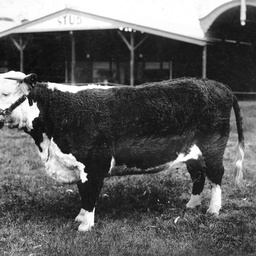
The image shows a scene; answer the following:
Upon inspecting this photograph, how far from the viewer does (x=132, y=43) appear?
1764cm

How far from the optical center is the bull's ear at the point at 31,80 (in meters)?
4.67

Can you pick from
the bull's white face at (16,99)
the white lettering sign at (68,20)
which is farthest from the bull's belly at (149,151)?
the white lettering sign at (68,20)

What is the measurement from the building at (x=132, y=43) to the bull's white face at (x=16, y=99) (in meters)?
11.6

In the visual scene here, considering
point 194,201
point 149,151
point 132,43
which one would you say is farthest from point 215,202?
point 132,43

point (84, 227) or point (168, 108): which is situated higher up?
point (168, 108)

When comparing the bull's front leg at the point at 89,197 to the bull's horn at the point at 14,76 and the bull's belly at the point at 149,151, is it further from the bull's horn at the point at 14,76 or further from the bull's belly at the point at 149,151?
the bull's horn at the point at 14,76

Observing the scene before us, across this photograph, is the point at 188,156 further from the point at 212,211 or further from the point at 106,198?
the point at 106,198

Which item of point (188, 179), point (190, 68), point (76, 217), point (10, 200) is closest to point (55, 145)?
point (76, 217)

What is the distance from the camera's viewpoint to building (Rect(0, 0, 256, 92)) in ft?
55.9

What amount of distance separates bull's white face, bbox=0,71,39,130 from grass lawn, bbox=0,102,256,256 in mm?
1115

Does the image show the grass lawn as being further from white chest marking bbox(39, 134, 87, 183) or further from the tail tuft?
white chest marking bbox(39, 134, 87, 183)

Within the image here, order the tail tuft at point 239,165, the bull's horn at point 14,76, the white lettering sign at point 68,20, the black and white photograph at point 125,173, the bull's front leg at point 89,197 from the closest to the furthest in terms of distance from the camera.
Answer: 1. the black and white photograph at point 125,173
2. the bull's horn at point 14,76
3. the bull's front leg at point 89,197
4. the tail tuft at point 239,165
5. the white lettering sign at point 68,20

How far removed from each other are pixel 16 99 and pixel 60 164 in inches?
32.9

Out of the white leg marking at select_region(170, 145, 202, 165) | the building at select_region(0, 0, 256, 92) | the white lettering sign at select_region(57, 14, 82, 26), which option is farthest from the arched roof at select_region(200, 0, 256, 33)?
the white leg marking at select_region(170, 145, 202, 165)
